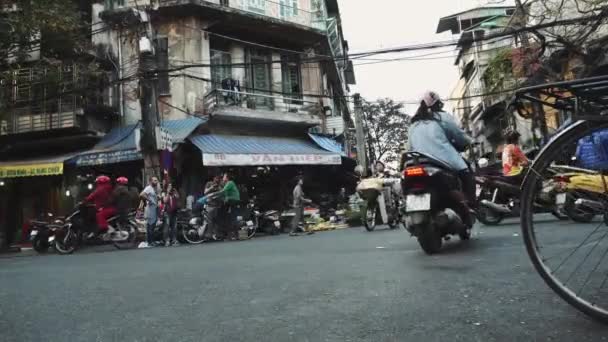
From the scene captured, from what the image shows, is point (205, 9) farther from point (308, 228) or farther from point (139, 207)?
point (308, 228)

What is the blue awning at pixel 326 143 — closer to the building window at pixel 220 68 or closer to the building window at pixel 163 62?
the building window at pixel 220 68

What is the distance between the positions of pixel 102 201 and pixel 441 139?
322 inches

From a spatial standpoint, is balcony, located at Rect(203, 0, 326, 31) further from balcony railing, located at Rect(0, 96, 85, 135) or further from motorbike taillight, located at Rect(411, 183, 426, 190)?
motorbike taillight, located at Rect(411, 183, 426, 190)

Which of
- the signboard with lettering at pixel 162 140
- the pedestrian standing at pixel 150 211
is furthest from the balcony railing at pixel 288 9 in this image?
the pedestrian standing at pixel 150 211

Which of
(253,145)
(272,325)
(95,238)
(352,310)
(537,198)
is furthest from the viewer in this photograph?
(253,145)

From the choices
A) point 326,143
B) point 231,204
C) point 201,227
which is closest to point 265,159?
point 231,204

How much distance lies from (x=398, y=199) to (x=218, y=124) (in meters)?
7.60

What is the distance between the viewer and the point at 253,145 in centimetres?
1552

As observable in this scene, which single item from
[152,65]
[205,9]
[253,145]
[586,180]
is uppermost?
[205,9]

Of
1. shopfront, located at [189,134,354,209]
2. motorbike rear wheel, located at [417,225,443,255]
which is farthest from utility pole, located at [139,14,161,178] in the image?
motorbike rear wheel, located at [417,225,443,255]

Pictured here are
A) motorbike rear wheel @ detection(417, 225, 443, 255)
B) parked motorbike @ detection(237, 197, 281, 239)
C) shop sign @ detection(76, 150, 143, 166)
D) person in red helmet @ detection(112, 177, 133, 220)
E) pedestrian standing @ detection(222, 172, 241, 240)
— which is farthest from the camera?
shop sign @ detection(76, 150, 143, 166)

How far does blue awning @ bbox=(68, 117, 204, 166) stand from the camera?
535 inches

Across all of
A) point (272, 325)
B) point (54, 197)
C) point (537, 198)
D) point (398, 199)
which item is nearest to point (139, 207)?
point (54, 197)

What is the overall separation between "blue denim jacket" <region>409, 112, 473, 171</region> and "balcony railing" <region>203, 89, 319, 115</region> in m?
11.0
